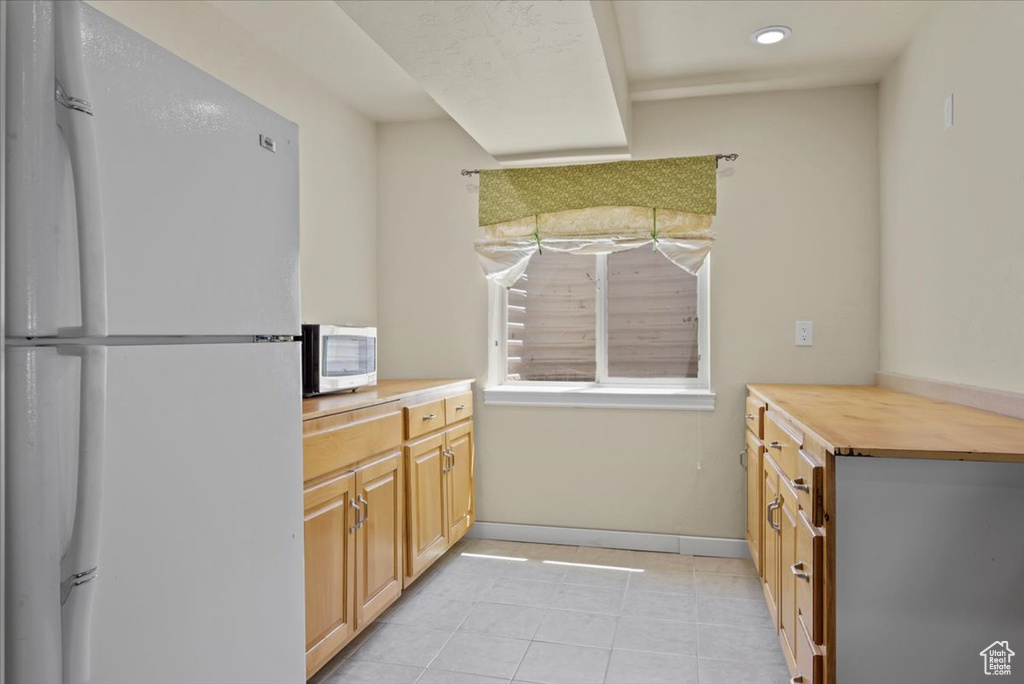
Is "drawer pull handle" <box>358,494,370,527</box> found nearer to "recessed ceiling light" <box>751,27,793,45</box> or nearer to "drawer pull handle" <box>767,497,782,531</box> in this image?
"drawer pull handle" <box>767,497,782,531</box>

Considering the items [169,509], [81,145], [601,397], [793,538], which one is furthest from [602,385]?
[81,145]

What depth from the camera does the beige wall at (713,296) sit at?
10.5ft

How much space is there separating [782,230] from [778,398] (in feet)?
3.91

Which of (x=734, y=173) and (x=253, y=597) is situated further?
(x=734, y=173)

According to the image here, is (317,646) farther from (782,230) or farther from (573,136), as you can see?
(782,230)

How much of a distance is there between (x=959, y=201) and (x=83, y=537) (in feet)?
8.59

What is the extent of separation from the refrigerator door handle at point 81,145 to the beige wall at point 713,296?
278 cm

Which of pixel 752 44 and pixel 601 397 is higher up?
pixel 752 44

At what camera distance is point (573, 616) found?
263 centimetres

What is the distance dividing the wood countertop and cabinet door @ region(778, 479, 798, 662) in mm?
1437

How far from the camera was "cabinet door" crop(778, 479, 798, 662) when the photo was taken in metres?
1.89

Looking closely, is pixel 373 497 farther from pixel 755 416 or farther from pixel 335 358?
pixel 755 416

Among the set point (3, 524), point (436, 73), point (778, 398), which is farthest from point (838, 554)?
point (436, 73)
